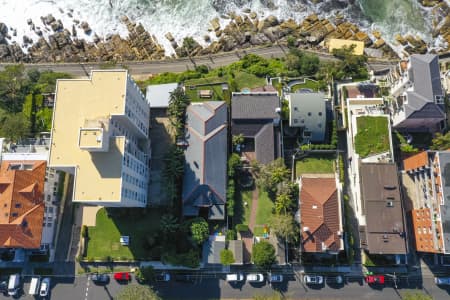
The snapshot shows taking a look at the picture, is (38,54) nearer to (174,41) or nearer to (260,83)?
(174,41)

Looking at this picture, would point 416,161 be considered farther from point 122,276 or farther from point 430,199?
point 122,276

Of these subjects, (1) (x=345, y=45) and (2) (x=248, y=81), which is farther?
(1) (x=345, y=45)

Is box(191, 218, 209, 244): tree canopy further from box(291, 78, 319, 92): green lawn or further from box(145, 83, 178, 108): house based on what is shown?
box(291, 78, 319, 92): green lawn

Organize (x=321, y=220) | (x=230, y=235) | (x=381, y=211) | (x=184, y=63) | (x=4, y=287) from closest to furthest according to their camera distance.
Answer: (x=321, y=220) → (x=381, y=211) → (x=4, y=287) → (x=230, y=235) → (x=184, y=63)

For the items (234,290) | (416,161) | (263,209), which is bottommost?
(234,290)

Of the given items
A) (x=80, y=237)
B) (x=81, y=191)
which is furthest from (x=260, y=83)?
(x=80, y=237)

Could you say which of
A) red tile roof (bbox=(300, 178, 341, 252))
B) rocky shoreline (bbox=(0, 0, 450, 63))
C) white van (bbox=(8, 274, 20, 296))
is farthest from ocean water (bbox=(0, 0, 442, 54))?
white van (bbox=(8, 274, 20, 296))

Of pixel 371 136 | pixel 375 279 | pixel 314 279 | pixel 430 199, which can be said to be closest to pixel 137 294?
pixel 314 279

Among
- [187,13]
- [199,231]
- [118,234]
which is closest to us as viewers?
[199,231]
